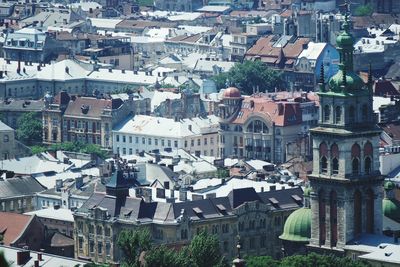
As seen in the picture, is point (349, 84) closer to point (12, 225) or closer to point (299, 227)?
point (299, 227)

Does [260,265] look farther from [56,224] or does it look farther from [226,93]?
[226,93]

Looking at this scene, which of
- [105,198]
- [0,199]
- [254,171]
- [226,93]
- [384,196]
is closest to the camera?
[384,196]

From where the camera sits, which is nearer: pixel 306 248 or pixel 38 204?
pixel 306 248

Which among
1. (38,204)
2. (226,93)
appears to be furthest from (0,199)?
(226,93)

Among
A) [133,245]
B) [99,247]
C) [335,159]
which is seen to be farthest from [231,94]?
[133,245]

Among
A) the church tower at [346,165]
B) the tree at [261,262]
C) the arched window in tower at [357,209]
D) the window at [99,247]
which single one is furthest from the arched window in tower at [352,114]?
→ the window at [99,247]

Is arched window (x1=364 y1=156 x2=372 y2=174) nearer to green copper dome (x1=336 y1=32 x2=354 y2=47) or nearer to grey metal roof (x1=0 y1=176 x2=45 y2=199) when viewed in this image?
green copper dome (x1=336 y1=32 x2=354 y2=47)

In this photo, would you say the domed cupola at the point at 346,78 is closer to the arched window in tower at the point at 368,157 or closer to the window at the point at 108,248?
the arched window in tower at the point at 368,157
